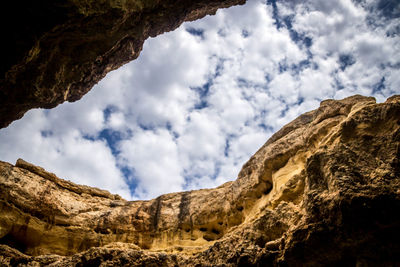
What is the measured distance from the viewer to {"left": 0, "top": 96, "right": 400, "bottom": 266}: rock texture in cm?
700

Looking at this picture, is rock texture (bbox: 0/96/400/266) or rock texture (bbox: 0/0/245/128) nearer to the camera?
rock texture (bbox: 0/96/400/266)

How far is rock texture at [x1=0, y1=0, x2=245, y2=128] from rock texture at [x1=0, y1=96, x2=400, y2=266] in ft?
24.6

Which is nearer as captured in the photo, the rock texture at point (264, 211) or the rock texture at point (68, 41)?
the rock texture at point (264, 211)

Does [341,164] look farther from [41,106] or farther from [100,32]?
[41,106]

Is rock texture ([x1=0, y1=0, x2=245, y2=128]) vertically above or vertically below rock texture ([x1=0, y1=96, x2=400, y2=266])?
above

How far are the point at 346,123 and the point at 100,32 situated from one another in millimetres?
10754

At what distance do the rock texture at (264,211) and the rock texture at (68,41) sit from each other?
750cm

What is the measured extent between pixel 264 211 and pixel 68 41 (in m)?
10.6

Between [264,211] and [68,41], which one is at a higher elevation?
[68,41]

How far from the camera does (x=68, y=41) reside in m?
11.1

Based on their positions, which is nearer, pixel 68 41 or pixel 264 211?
pixel 264 211

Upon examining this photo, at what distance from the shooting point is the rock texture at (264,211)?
7.00 m

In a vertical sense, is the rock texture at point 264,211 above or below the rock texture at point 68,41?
below

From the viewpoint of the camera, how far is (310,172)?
28.7ft
